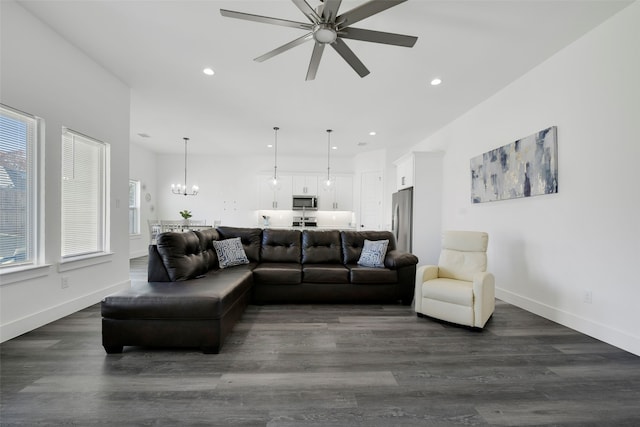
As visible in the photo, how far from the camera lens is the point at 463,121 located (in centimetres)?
469

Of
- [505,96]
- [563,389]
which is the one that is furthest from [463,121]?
[563,389]

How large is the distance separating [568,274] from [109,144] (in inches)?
227

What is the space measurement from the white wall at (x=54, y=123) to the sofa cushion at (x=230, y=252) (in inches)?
58.1

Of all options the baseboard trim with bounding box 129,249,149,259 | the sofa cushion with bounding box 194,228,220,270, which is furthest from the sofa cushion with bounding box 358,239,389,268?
the baseboard trim with bounding box 129,249,149,259

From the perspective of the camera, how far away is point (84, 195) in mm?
3334

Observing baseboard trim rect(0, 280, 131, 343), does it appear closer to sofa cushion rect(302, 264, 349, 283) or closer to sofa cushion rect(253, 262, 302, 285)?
sofa cushion rect(253, 262, 302, 285)

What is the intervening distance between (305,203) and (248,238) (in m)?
3.95

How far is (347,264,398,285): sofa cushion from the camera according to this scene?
3459 millimetres

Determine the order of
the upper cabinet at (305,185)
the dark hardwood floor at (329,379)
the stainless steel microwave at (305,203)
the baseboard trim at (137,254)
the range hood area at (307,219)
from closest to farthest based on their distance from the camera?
the dark hardwood floor at (329,379) → the baseboard trim at (137,254) → the stainless steel microwave at (305,203) → the upper cabinet at (305,185) → the range hood area at (307,219)

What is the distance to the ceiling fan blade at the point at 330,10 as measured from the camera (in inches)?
72.9

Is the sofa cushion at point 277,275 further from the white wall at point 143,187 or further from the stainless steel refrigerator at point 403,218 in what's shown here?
the white wall at point 143,187

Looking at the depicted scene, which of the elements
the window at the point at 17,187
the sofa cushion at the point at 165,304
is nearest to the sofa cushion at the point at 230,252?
the sofa cushion at the point at 165,304

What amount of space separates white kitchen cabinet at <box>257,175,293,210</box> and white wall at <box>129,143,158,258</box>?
10.1 feet

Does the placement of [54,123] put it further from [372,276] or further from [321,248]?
[372,276]
